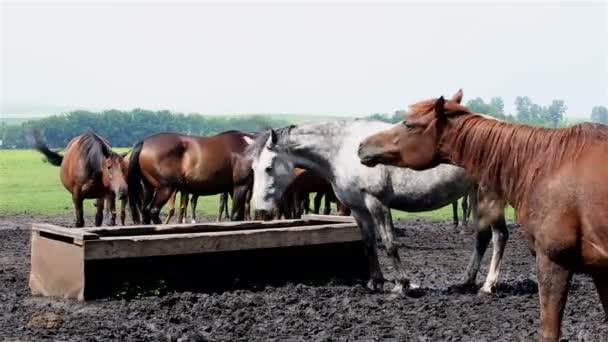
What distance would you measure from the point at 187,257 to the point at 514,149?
3.79 m

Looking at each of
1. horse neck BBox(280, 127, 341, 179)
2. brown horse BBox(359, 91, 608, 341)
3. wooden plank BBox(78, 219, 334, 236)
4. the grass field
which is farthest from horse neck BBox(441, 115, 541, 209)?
the grass field

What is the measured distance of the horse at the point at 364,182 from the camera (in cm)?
744

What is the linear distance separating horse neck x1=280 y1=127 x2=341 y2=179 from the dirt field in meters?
1.18

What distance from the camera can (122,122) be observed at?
77062 mm

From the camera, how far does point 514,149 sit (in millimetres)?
4562

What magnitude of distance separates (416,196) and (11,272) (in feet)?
15.5

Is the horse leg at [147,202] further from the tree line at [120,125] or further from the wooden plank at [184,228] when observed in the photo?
the tree line at [120,125]

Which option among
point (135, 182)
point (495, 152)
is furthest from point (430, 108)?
point (135, 182)

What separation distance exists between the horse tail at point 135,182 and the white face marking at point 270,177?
531 centimetres

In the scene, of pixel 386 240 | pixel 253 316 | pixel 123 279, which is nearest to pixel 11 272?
pixel 123 279

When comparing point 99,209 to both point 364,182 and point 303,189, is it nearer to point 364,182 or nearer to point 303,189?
point 303,189

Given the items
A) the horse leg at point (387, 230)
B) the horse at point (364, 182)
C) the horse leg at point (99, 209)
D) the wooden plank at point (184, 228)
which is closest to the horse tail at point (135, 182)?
the horse leg at point (99, 209)

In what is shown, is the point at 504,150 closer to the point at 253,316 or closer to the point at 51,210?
the point at 253,316

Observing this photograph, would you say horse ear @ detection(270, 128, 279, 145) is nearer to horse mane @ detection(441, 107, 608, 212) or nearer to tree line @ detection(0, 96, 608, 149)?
horse mane @ detection(441, 107, 608, 212)
